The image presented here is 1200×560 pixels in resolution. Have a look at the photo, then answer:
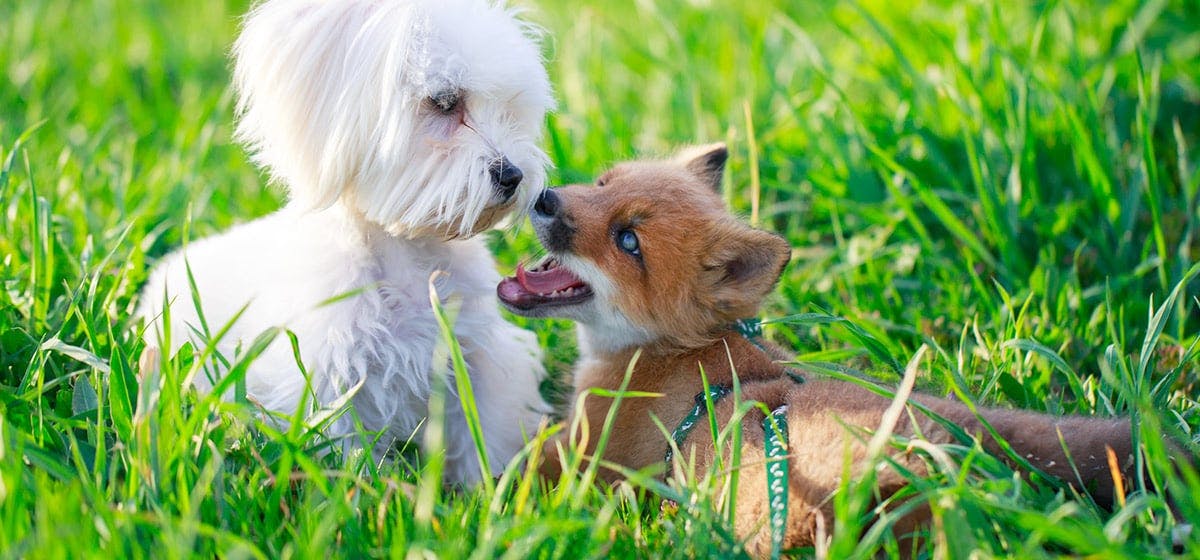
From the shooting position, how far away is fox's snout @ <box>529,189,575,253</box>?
3035 millimetres

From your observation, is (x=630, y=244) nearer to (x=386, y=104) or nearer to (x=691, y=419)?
(x=691, y=419)

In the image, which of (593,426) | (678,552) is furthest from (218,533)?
(593,426)

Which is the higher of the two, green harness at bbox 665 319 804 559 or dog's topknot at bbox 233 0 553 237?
dog's topknot at bbox 233 0 553 237

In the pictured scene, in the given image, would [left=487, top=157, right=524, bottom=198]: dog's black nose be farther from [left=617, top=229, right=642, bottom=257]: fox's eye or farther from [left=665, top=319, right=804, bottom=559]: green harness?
[left=665, top=319, right=804, bottom=559]: green harness

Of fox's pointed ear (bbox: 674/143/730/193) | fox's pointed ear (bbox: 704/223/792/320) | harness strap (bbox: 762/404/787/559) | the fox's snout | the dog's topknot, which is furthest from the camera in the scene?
fox's pointed ear (bbox: 674/143/730/193)

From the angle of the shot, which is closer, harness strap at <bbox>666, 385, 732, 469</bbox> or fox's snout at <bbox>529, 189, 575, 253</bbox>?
harness strap at <bbox>666, 385, 732, 469</bbox>

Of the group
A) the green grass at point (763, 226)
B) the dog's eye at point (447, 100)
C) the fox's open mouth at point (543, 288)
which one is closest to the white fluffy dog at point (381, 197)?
the dog's eye at point (447, 100)

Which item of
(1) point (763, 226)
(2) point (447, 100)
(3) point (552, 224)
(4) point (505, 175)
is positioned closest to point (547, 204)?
(3) point (552, 224)

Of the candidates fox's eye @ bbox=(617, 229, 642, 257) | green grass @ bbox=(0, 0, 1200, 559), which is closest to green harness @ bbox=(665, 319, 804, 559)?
green grass @ bbox=(0, 0, 1200, 559)

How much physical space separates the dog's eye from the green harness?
105 cm

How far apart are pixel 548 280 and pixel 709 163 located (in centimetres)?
76

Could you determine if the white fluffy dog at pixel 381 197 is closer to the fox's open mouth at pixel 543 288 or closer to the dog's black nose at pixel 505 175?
the dog's black nose at pixel 505 175

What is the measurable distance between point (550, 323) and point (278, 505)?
195cm

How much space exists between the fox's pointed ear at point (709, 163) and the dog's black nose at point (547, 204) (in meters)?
0.62
